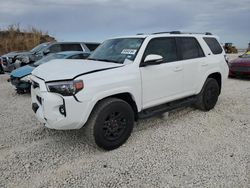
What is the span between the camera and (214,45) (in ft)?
19.5

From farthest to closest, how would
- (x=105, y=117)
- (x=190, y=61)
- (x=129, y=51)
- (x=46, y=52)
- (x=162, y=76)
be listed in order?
1. (x=46, y=52)
2. (x=190, y=61)
3. (x=162, y=76)
4. (x=129, y=51)
5. (x=105, y=117)

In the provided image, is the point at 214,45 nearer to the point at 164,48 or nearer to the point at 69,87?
the point at 164,48

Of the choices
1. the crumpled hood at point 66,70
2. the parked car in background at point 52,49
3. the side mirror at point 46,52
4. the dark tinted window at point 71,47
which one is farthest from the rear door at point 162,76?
the side mirror at point 46,52

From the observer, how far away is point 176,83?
4.84 m

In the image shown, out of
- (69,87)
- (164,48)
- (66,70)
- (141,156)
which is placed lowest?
(141,156)

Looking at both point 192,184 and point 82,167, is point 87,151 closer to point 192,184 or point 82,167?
point 82,167

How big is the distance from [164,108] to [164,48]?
1.15 m

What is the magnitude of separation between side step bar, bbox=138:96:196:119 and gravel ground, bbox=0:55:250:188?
1.27 feet

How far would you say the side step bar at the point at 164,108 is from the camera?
4.35 m

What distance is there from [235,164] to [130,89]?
1869 mm

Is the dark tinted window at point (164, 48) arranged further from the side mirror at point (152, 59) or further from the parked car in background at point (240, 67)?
the parked car in background at point (240, 67)

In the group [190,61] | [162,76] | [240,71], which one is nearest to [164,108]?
[162,76]

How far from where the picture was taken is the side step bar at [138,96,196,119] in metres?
4.35

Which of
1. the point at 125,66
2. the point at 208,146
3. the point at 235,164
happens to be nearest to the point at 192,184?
the point at 235,164
